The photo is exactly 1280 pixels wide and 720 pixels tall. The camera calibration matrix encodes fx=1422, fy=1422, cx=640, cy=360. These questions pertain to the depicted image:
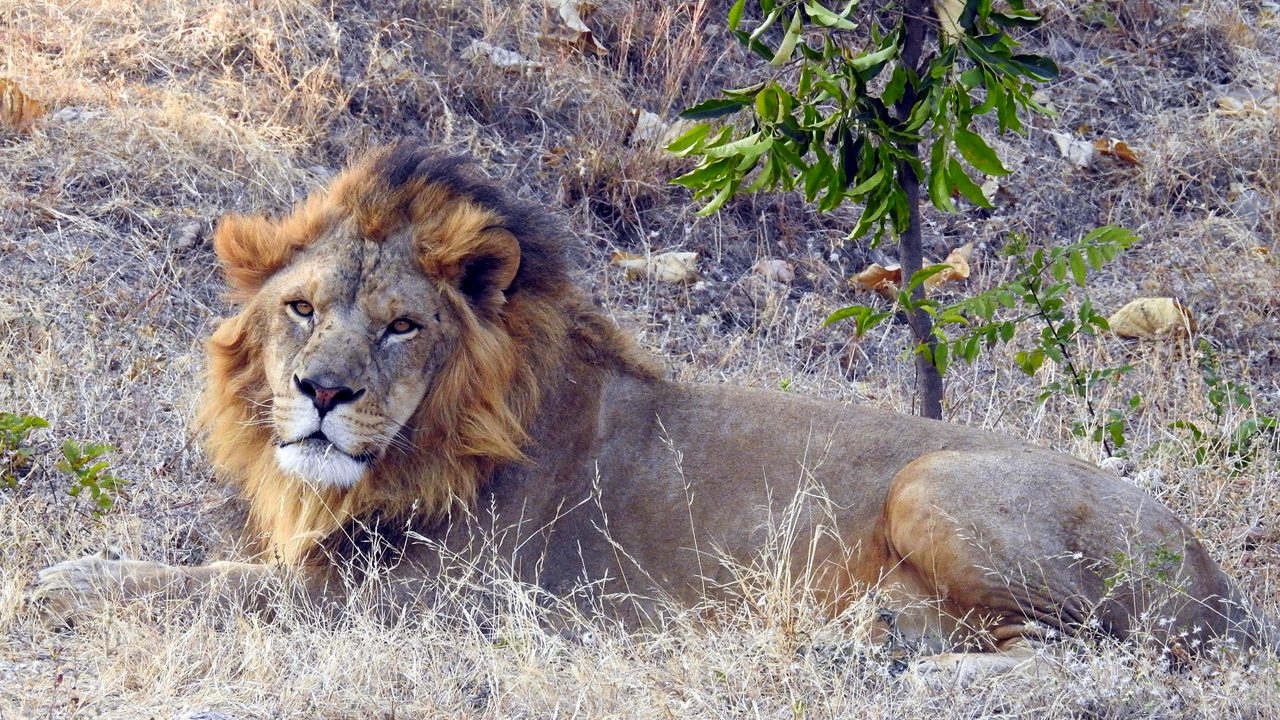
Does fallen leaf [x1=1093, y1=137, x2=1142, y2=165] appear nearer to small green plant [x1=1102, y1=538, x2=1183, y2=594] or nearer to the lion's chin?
small green plant [x1=1102, y1=538, x2=1183, y2=594]

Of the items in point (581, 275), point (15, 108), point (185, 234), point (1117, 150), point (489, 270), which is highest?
point (1117, 150)

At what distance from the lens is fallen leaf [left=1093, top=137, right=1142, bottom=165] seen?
27.4ft

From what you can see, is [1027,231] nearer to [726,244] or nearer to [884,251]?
[884,251]

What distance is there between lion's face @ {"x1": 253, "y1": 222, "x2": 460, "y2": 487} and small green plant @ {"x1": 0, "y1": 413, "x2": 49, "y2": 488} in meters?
0.93

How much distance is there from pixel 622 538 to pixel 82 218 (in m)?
3.44

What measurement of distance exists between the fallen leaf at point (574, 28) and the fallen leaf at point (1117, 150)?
2995 millimetres

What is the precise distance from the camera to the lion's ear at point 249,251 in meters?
4.26

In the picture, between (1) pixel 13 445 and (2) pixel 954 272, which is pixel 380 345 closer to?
(1) pixel 13 445

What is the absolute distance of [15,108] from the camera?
6.66 m

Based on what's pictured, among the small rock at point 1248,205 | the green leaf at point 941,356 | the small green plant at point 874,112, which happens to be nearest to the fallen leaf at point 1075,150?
the small rock at point 1248,205

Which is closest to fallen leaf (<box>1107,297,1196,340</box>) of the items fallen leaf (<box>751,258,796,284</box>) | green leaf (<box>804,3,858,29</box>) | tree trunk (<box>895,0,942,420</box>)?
fallen leaf (<box>751,258,796,284</box>)

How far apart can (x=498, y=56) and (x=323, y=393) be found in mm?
4430

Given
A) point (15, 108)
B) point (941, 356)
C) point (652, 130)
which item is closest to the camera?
point (941, 356)

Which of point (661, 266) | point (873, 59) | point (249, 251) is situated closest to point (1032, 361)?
point (873, 59)
